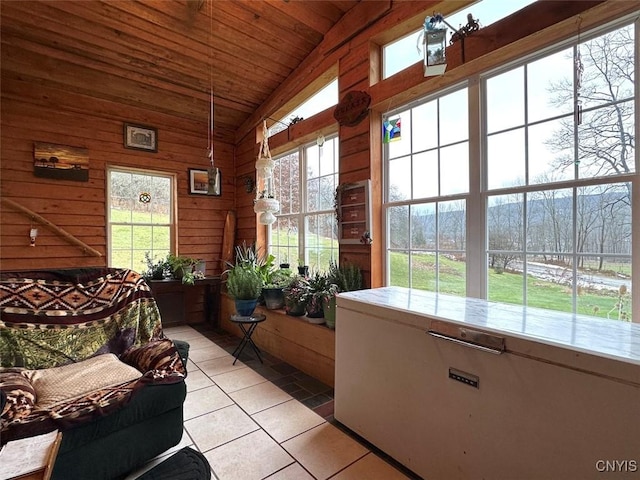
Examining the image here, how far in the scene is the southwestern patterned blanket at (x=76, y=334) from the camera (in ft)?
4.56

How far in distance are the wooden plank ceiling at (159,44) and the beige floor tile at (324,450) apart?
3.44m

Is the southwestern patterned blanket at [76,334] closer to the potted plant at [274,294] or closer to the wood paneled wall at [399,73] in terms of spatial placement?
the potted plant at [274,294]

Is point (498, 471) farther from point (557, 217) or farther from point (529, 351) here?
point (557, 217)

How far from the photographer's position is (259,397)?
2.25 metres

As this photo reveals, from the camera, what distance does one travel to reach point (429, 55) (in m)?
1.83

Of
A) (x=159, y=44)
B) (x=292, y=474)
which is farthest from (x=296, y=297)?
(x=159, y=44)

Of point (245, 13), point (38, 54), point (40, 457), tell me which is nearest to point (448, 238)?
point (40, 457)

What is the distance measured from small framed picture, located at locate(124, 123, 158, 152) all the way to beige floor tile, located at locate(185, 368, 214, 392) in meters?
2.95

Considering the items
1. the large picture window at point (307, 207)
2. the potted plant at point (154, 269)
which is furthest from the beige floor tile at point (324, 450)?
the potted plant at point (154, 269)

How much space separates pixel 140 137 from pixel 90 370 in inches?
128

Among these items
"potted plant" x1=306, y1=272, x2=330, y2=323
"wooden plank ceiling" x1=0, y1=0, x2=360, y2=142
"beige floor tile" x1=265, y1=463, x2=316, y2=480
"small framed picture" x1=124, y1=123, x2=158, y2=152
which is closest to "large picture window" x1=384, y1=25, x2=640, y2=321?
"potted plant" x1=306, y1=272, x2=330, y2=323

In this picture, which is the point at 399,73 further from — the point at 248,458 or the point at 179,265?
the point at 179,265

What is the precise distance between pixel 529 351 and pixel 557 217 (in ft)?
3.52

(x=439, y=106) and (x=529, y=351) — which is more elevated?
(x=439, y=106)
